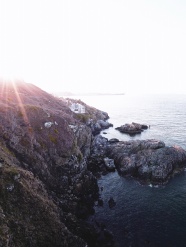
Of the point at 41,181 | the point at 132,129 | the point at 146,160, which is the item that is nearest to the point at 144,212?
the point at 146,160

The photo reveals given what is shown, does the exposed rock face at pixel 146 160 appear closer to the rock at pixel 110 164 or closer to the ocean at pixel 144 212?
the rock at pixel 110 164

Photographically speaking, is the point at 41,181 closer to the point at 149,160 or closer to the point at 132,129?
the point at 149,160

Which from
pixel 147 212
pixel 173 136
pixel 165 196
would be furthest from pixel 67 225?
pixel 173 136

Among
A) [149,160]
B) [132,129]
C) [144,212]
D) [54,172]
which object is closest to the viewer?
[144,212]

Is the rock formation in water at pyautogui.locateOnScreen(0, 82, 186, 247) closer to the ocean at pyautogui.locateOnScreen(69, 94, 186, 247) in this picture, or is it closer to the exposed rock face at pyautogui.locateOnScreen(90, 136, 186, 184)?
the exposed rock face at pyautogui.locateOnScreen(90, 136, 186, 184)

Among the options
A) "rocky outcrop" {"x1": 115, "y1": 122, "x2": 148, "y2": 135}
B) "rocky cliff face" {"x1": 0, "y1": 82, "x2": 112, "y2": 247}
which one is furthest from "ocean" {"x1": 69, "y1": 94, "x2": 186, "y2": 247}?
"rocky outcrop" {"x1": 115, "y1": 122, "x2": 148, "y2": 135}

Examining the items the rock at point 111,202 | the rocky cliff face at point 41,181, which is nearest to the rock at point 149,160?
the rocky cliff face at point 41,181
